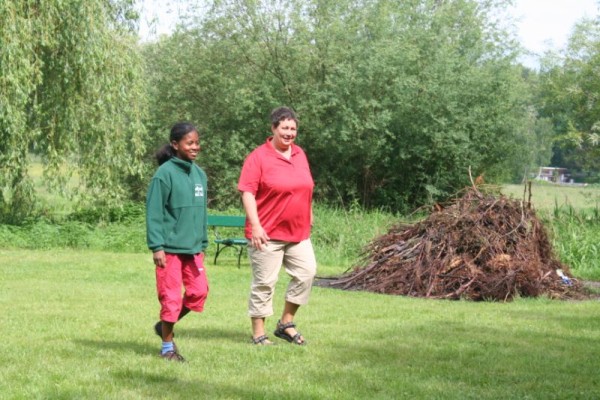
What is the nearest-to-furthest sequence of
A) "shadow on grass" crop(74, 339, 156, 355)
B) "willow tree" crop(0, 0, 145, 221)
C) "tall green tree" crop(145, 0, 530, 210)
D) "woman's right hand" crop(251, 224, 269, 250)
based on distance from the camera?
"shadow on grass" crop(74, 339, 156, 355), "woman's right hand" crop(251, 224, 269, 250), "willow tree" crop(0, 0, 145, 221), "tall green tree" crop(145, 0, 530, 210)

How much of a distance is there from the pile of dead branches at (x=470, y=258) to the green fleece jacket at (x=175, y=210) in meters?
5.21

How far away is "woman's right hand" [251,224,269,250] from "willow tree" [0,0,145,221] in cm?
1153

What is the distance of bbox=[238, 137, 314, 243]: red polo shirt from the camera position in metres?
7.92

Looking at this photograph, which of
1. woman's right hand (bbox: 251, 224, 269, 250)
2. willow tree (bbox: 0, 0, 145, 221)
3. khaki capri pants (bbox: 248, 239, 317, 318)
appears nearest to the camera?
woman's right hand (bbox: 251, 224, 269, 250)

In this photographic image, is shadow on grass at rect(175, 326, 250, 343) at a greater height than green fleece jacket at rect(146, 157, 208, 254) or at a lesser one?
lesser

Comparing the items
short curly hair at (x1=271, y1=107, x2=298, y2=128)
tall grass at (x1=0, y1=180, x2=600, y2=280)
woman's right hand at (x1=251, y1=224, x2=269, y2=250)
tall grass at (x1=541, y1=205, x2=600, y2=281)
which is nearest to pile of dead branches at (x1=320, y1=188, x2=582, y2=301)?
tall grass at (x1=0, y1=180, x2=600, y2=280)

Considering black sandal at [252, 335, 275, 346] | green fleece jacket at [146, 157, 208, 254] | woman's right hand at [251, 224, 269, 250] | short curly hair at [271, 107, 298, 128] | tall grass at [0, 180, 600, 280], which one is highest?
short curly hair at [271, 107, 298, 128]

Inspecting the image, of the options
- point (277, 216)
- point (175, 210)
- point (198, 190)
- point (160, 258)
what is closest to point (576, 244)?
point (277, 216)

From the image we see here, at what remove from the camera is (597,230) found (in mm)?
17969

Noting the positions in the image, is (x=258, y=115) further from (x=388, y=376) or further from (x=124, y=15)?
(x=388, y=376)

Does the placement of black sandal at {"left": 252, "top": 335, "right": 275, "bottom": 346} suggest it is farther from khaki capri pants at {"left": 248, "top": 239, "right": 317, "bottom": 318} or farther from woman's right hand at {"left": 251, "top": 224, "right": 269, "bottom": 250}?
woman's right hand at {"left": 251, "top": 224, "right": 269, "bottom": 250}

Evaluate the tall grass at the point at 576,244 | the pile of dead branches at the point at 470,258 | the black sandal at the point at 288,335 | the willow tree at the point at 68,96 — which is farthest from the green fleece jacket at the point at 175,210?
the willow tree at the point at 68,96

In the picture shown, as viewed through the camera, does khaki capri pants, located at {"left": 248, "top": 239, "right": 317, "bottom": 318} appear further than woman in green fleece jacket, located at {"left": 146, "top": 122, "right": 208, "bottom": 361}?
Yes

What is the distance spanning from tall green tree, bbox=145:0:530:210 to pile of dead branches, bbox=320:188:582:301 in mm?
15502
